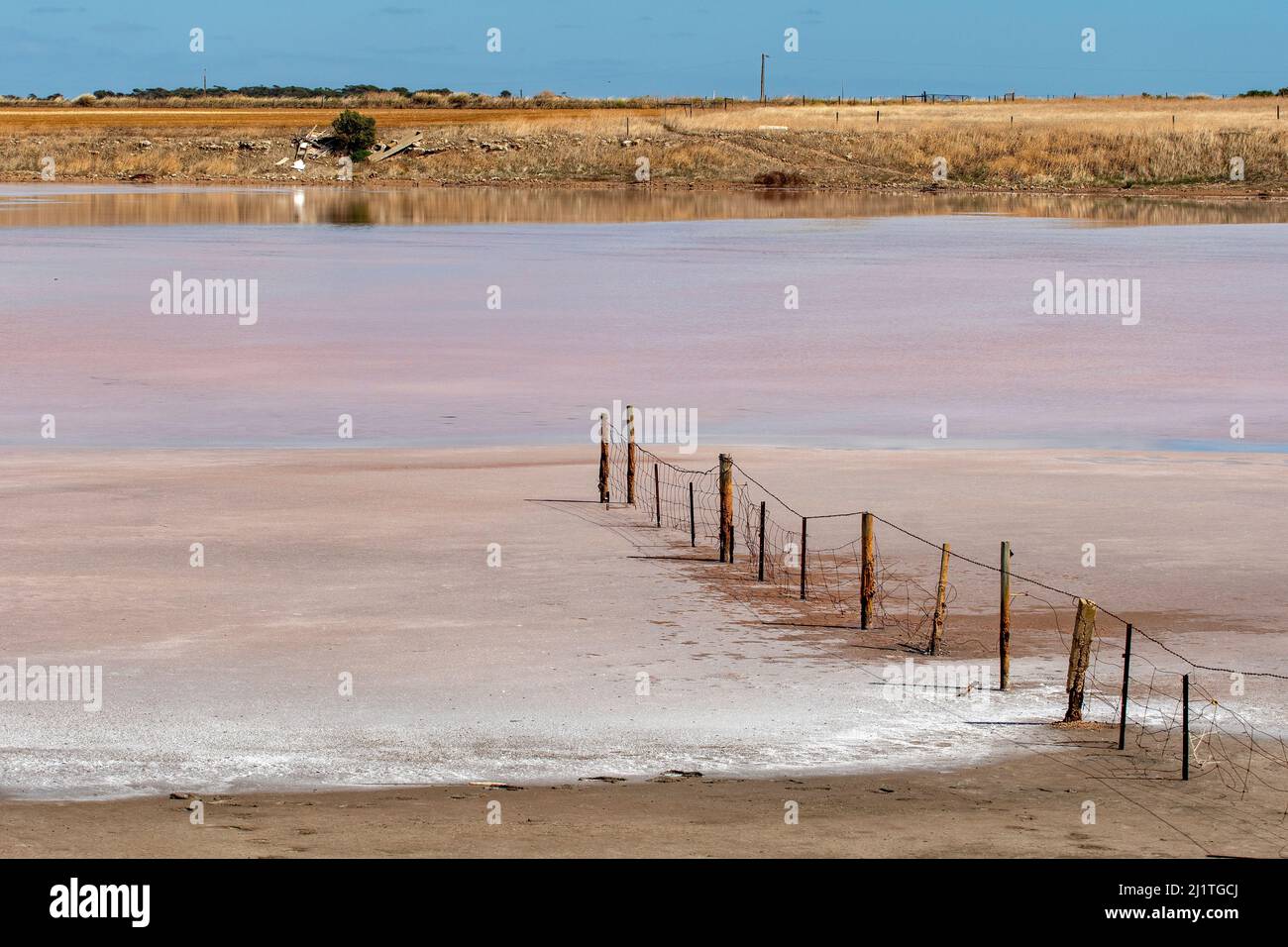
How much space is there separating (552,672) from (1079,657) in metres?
3.39

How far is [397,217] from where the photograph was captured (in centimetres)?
6097

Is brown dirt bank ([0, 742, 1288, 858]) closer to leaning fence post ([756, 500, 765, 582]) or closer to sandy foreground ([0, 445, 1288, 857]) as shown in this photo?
sandy foreground ([0, 445, 1288, 857])

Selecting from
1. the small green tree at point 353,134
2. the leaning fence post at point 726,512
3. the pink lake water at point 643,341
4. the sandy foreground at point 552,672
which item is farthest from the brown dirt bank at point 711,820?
the small green tree at point 353,134

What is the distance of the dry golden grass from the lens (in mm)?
78875

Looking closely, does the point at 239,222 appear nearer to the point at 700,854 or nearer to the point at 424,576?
the point at 424,576

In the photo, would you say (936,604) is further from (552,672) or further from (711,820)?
(711,820)

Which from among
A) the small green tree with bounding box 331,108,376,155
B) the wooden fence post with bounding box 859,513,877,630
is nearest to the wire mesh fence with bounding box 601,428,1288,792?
the wooden fence post with bounding box 859,513,877,630

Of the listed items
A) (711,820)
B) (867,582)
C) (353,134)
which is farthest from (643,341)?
(353,134)

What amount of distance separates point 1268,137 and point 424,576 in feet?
238

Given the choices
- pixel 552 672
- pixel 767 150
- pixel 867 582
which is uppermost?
pixel 767 150

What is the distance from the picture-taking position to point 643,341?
1190 inches

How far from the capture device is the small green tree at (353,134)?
8869cm

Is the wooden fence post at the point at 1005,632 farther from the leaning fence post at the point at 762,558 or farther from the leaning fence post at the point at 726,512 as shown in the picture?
the leaning fence post at the point at 726,512

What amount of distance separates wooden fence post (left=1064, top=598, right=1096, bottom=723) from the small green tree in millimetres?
80386
